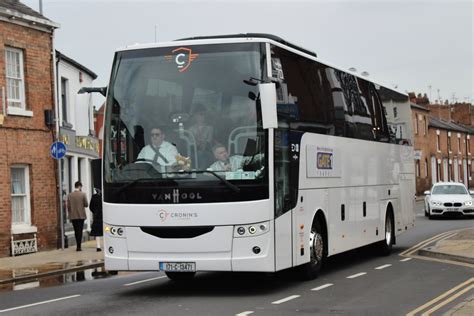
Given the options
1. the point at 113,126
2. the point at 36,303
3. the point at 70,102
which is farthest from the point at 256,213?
the point at 70,102

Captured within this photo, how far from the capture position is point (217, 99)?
39.1 ft

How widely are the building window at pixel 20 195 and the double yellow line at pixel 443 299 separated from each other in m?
13.8

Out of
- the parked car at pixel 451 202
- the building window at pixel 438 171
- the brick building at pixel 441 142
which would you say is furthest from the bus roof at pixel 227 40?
the building window at pixel 438 171

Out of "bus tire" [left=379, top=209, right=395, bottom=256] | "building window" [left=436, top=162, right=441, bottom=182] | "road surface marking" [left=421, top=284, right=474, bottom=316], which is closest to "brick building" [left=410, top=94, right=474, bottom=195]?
"building window" [left=436, top=162, right=441, bottom=182]

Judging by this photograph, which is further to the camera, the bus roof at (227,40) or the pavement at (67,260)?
the pavement at (67,260)

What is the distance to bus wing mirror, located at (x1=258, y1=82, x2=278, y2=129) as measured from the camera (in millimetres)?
11352

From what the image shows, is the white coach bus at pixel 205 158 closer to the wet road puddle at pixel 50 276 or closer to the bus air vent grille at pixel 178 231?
the bus air vent grille at pixel 178 231

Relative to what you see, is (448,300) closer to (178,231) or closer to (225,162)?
(225,162)

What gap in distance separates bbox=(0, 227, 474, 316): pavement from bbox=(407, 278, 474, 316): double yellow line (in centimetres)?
339

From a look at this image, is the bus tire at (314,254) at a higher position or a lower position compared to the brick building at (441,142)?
lower

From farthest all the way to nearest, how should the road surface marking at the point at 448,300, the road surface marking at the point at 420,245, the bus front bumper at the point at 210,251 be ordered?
the road surface marking at the point at 420,245 → the bus front bumper at the point at 210,251 → the road surface marking at the point at 448,300

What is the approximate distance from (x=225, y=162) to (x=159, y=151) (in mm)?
1008

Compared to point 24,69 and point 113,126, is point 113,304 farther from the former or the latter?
point 24,69

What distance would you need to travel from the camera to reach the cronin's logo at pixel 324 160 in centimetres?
1391
